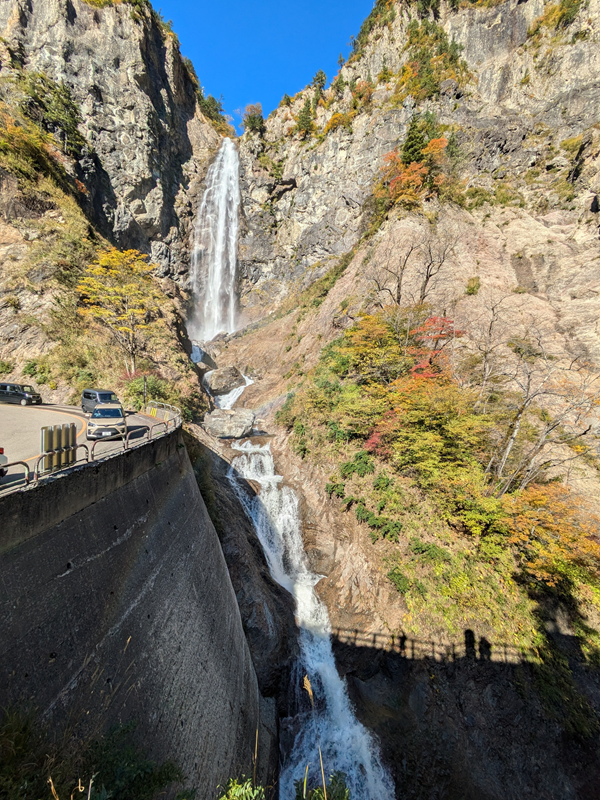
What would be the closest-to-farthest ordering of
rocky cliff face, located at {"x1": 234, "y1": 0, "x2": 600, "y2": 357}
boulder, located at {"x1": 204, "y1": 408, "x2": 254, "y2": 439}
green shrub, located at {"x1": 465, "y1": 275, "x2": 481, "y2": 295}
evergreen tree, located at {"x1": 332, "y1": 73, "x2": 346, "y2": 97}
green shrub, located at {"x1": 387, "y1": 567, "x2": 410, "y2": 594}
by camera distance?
1. green shrub, located at {"x1": 387, "y1": 567, "x2": 410, "y2": 594}
2. boulder, located at {"x1": 204, "y1": 408, "x2": 254, "y2": 439}
3. green shrub, located at {"x1": 465, "y1": 275, "x2": 481, "y2": 295}
4. rocky cliff face, located at {"x1": 234, "y1": 0, "x2": 600, "y2": 357}
5. evergreen tree, located at {"x1": 332, "y1": 73, "x2": 346, "y2": 97}

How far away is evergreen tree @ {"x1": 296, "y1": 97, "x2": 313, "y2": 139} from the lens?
1998 inches

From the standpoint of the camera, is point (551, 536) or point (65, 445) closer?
point (65, 445)

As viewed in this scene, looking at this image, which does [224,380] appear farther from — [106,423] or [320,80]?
[320,80]

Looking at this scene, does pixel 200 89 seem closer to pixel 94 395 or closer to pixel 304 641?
pixel 94 395

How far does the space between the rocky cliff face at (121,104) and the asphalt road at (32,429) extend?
108 feet

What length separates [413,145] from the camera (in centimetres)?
2888

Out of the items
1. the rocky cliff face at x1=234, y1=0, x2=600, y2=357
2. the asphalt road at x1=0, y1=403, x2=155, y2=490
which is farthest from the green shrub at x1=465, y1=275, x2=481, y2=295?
the asphalt road at x1=0, y1=403, x2=155, y2=490

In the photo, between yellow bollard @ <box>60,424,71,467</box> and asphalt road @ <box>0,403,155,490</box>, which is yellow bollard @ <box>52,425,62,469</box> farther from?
asphalt road @ <box>0,403,155,490</box>

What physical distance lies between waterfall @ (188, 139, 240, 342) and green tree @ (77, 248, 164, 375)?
2987 centimetres


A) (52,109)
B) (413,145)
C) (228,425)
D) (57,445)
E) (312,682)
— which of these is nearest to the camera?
(57,445)

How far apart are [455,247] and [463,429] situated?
21.7m

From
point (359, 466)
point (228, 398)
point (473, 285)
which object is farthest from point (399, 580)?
point (228, 398)

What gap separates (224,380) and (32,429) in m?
26.4

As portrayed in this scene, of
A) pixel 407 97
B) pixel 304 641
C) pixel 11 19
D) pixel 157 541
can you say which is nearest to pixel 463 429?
pixel 304 641
